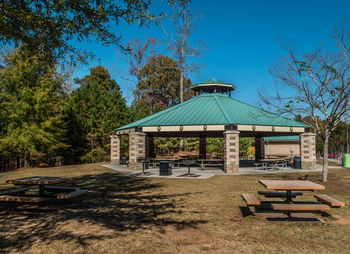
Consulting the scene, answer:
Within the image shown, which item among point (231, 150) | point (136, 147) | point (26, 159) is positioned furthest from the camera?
point (26, 159)

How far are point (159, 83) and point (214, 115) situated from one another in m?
31.0

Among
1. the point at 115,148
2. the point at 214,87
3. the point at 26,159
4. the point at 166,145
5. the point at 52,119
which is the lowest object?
the point at 26,159

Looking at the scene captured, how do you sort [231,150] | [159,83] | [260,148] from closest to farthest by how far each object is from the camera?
[231,150] < [260,148] < [159,83]

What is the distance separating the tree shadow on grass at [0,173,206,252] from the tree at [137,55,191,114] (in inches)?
1555

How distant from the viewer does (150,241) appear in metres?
5.26

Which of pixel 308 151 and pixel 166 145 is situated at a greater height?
pixel 166 145

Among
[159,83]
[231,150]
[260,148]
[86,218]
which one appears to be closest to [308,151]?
[260,148]

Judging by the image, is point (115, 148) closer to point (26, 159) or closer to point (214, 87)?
point (26, 159)

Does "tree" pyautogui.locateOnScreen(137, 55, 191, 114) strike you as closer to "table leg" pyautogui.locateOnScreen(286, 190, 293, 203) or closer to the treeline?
the treeline

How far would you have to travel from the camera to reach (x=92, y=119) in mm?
26688

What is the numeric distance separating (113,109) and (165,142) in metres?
6.70

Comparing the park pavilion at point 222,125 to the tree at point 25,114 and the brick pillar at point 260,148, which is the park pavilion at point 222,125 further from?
the tree at point 25,114

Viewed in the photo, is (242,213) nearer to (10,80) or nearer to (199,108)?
(199,108)

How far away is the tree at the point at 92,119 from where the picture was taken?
26.4 meters
